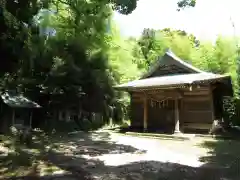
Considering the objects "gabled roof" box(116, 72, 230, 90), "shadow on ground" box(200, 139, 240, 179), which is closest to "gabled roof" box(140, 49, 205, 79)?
"gabled roof" box(116, 72, 230, 90)

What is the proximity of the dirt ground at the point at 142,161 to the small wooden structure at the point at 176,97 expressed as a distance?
4.31m

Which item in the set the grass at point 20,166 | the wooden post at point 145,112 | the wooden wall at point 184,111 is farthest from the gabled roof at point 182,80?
the grass at point 20,166

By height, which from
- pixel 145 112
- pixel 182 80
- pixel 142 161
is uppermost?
pixel 182 80

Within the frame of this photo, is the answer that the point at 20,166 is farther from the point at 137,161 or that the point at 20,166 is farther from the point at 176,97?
the point at 176,97

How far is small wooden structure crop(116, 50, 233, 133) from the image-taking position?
20.4 metres

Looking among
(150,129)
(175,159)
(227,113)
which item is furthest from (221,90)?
(175,159)

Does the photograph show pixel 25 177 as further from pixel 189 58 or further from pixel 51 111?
pixel 189 58

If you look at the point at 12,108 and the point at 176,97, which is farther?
the point at 12,108

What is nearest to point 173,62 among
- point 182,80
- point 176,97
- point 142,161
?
point 182,80

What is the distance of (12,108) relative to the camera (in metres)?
21.4

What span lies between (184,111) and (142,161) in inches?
440

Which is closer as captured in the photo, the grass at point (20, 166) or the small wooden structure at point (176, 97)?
the grass at point (20, 166)

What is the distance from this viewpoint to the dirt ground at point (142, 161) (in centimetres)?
893

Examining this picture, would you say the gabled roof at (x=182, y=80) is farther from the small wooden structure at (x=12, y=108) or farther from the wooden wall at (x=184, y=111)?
the small wooden structure at (x=12, y=108)
